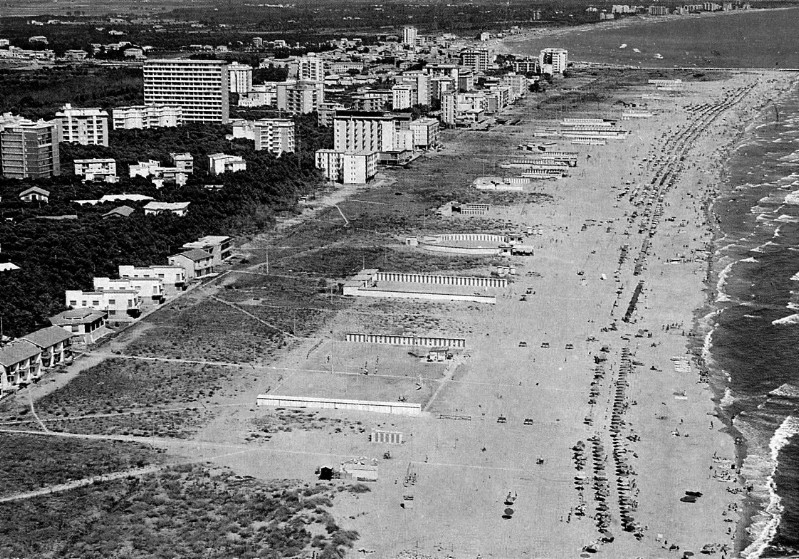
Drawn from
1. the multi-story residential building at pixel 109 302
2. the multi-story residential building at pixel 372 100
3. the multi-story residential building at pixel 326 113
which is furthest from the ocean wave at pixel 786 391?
the multi-story residential building at pixel 372 100

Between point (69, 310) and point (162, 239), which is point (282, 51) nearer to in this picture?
point (162, 239)

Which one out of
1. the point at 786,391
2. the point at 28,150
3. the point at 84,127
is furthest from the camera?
the point at 84,127

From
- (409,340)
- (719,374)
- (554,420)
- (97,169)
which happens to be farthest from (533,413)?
(97,169)

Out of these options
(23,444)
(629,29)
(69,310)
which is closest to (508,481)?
(23,444)

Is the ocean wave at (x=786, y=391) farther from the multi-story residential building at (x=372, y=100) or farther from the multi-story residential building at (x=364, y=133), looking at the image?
Answer: the multi-story residential building at (x=372, y=100)

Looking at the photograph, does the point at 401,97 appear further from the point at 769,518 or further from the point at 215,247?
the point at 769,518


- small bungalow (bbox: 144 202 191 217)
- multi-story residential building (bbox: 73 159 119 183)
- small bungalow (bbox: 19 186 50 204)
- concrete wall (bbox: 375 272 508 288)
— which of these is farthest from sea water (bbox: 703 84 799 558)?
small bungalow (bbox: 19 186 50 204)
